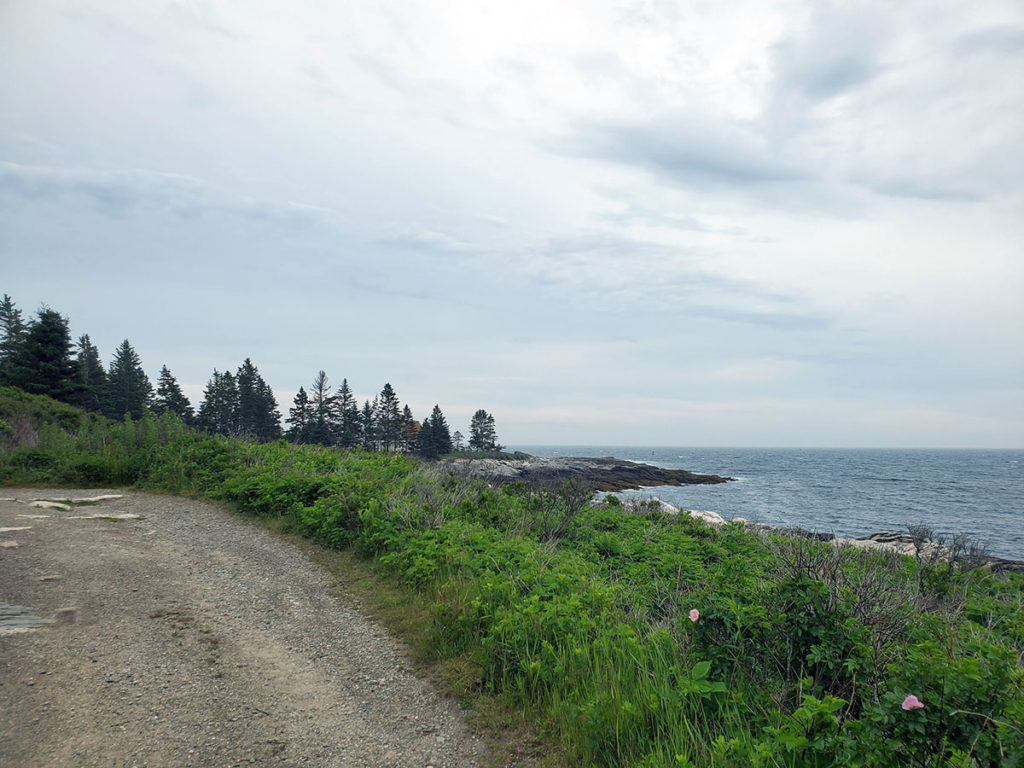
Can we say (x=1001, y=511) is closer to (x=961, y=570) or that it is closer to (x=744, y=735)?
(x=961, y=570)

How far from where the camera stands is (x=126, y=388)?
58438 millimetres

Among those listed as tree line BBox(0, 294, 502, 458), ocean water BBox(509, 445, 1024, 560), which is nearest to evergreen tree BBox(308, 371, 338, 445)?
tree line BBox(0, 294, 502, 458)

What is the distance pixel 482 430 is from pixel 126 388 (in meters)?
42.9

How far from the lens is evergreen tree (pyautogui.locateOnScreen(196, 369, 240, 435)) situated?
60.3 metres

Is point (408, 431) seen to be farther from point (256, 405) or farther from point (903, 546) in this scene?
point (903, 546)

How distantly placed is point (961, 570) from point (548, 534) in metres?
8.05

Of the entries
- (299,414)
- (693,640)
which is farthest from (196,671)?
(299,414)

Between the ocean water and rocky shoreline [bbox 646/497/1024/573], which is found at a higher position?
rocky shoreline [bbox 646/497/1024/573]

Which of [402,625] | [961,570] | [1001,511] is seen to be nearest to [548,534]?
[402,625]

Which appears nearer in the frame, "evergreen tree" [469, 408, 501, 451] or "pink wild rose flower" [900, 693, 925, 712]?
"pink wild rose flower" [900, 693, 925, 712]

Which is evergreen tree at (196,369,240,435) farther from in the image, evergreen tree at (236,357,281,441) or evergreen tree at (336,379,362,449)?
evergreen tree at (336,379,362,449)

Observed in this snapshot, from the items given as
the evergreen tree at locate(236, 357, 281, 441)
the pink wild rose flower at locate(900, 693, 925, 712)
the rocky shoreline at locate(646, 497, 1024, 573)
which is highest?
the evergreen tree at locate(236, 357, 281, 441)

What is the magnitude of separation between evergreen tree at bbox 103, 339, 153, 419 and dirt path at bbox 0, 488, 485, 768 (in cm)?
5685

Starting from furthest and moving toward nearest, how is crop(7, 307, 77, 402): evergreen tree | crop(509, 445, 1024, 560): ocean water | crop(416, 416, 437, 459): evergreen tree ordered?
crop(416, 416, 437, 459): evergreen tree, crop(7, 307, 77, 402): evergreen tree, crop(509, 445, 1024, 560): ocean water
